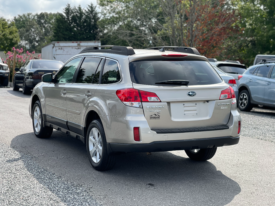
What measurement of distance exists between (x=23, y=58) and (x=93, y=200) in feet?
89.8

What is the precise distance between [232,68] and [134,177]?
35.0 ft

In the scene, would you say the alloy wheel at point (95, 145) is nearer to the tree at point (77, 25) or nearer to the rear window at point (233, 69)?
the rear window at point (233, 69)

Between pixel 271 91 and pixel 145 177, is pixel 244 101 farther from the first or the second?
pixel 145 177

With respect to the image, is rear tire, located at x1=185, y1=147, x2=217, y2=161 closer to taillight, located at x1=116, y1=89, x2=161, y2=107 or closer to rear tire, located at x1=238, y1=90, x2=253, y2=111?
taillight, located at x1=116, y1=89, x2=161, y2=107

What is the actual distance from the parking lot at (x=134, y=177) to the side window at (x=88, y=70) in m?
1.24

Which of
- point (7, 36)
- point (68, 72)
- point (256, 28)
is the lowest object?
point (68, 72)

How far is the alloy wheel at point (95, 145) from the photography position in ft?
17.4

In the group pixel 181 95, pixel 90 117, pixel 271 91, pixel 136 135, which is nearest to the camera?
pixel 136 135

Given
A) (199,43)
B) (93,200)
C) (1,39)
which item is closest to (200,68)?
(93,200)

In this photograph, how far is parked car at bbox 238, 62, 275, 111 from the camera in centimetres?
1235

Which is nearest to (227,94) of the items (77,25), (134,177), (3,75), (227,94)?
(227,94)

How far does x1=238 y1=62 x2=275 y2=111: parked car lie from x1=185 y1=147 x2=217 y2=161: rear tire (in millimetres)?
6928

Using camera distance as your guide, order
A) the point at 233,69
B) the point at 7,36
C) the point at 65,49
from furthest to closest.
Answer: the point at 7,36 < the point at 65,49 < the point at 233,69

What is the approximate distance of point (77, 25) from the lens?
6450cm
